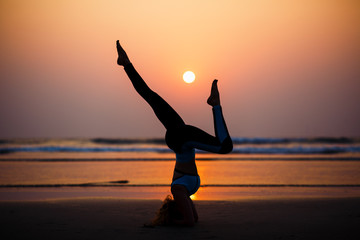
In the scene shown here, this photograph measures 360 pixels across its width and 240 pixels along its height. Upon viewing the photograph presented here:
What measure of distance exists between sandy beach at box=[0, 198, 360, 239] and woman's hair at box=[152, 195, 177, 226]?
0.16 metres

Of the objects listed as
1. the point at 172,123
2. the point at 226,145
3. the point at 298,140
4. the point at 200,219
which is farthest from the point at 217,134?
the point at 298,140

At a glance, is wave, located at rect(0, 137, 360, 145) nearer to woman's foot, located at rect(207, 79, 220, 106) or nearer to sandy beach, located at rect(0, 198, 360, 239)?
sandy beach, located at rect(0, 198, 360, 239)

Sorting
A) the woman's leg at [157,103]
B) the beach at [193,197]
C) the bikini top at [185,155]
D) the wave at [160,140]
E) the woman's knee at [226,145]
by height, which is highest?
the woman's leg at [157,103]

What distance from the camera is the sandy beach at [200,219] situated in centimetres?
566

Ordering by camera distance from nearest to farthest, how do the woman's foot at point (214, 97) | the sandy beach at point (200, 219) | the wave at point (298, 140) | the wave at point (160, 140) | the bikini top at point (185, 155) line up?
1. the woman's foot at point (214, 97)
2. the sandy beach at point (200, 219)
3. the bikini top at point (185, 155)
4. the wave at point (298, 140)
5. the wave at point (160, 140)

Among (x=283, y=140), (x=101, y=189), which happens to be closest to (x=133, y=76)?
(x=101, y=189)

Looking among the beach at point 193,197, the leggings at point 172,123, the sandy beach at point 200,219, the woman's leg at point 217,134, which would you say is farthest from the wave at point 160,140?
the woman's leg at point 217,134

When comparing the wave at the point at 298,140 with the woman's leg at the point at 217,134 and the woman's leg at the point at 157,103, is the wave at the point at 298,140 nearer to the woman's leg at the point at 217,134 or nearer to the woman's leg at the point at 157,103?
the woman's leg at the point at 157,103

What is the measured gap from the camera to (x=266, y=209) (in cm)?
765

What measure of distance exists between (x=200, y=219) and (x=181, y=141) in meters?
1.53

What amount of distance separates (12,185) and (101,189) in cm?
253

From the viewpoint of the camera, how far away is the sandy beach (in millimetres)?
5660

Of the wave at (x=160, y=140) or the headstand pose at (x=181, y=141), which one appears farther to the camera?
the wave at (x=160, y=140)

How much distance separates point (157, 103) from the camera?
5859mm
